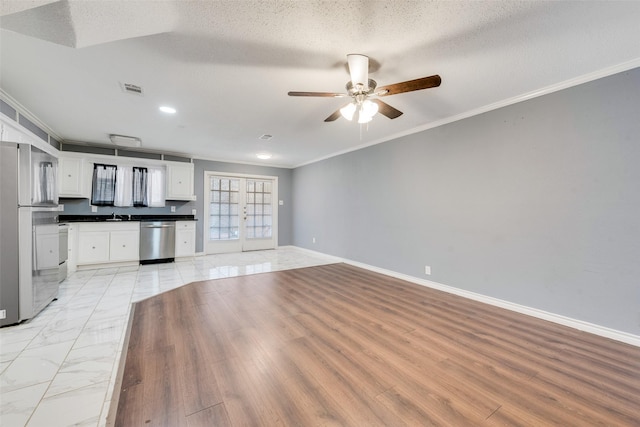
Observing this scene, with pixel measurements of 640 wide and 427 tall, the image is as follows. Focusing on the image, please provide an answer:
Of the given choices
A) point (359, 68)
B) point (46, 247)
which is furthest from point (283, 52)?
point (46, 247)

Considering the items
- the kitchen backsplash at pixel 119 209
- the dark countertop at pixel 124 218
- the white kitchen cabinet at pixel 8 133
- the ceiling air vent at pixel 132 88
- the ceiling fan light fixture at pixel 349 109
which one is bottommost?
the dark countertop at pixel 124 218

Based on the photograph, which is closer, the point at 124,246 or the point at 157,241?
the point at 124,246

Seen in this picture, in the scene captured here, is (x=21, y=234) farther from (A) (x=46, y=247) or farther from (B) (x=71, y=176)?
(B) (x=71, y=176)

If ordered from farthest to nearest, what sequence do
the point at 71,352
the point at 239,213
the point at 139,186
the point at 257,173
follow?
the point at 257,173
the point at 239,213
the point at 139,186
the point at 71,352

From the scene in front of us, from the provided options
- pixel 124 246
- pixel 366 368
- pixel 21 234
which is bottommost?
pixel 366 368

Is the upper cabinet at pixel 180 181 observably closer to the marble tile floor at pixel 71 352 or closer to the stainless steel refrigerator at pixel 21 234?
the marble tile floor at pixel 71 352

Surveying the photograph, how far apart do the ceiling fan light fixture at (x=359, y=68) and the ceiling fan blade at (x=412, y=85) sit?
0.21 metres

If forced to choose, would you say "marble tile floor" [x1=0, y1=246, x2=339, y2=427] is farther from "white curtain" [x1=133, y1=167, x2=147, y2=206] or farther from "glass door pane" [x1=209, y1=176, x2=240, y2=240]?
"glass door pane" [x1=209, y1=176, x2=240, y2=240]

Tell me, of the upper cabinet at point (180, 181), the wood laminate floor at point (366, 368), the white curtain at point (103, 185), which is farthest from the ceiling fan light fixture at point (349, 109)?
the white curtain at point (103, 185)

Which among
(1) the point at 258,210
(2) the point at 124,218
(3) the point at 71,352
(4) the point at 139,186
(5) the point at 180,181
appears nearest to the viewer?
(3) the point at 71,352

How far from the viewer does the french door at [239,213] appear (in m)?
6.45

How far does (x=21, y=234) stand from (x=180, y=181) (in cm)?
351

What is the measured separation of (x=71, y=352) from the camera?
79.0 inches

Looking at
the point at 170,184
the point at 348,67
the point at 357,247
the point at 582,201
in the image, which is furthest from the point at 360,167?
the point at 170,184
